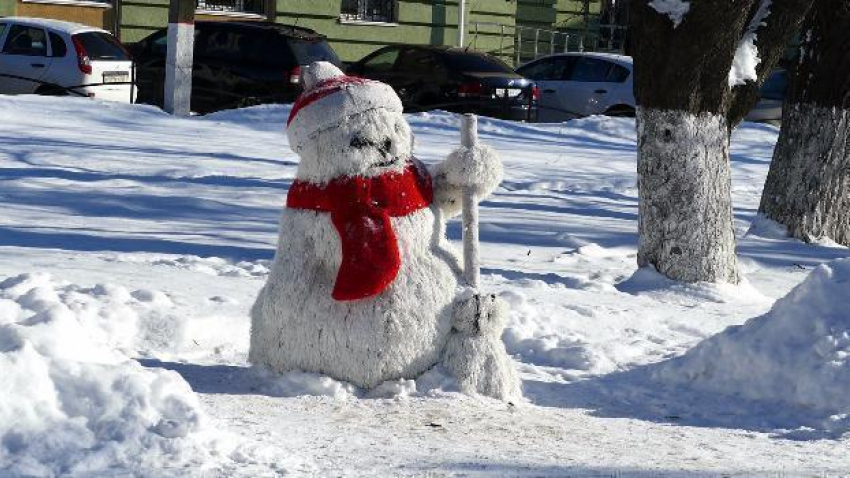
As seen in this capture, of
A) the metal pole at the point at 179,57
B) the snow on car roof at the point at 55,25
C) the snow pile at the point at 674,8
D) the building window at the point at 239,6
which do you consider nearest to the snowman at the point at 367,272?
the snow pile at the point at 674,8

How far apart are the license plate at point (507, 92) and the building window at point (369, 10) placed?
6777 millimetres

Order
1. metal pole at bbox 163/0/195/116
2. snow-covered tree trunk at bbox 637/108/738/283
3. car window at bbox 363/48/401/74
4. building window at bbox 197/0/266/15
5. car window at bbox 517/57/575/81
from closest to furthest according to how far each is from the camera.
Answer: snow-covered tree trunk at bbox 637/108/738/283
metal pole at bbox 163/0/195/116
car window at bbox 363/48/401/74
car window at bbox 517/57/575/81
building window at bbox 197/0/266/15

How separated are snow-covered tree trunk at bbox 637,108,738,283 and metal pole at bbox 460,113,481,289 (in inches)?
101

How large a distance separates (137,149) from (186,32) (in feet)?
10.6

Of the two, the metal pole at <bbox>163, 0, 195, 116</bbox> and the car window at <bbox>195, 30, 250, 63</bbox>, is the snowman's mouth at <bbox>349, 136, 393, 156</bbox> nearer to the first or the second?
the metal pole at <bbox>163, 0, 195, 116</bbox>

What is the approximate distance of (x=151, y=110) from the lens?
14.8 meters

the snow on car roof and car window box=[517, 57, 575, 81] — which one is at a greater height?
the snow on car roof

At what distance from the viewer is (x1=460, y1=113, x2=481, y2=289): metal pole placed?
5121 mm

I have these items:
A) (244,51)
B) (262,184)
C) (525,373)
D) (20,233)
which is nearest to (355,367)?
(525,373)

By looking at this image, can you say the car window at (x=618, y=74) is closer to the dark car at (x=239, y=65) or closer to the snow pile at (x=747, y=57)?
the dark car at (x=239, y=65)

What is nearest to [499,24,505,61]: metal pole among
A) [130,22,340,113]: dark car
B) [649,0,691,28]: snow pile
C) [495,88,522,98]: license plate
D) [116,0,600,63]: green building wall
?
[116,0,600,63]: green building wall

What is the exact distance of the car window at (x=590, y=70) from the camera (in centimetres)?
1919

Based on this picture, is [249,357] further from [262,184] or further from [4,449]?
[262,184]

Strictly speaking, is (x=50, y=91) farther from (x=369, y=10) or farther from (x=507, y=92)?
(x=369, y=10)
